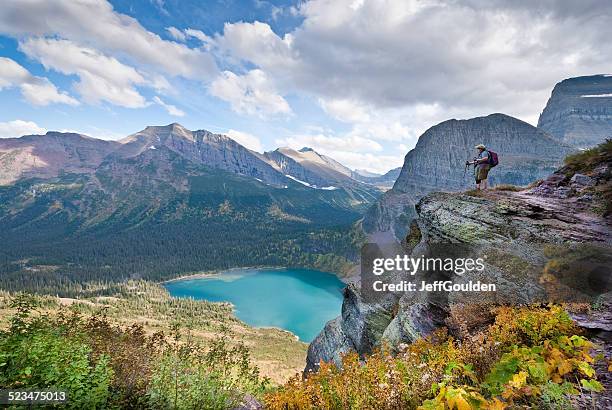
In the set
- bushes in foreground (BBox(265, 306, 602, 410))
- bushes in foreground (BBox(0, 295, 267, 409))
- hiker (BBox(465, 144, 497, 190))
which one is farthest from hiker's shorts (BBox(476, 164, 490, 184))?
bushes in foreground (BBox(0, 295, 267, 409))

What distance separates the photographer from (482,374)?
758 centimetres

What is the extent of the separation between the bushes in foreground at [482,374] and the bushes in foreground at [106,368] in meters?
2.82

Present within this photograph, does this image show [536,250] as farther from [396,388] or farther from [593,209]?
[396,388]

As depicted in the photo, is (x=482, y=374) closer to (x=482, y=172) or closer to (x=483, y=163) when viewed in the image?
(x=483, y=163)

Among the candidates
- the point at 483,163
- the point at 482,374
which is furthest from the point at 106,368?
the point at 483,163

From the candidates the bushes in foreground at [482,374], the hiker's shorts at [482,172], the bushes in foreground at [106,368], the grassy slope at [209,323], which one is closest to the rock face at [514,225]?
the hiker's shorts at [482,172]

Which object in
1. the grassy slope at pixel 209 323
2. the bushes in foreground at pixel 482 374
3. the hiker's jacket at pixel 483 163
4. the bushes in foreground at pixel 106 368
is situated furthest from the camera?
the grassy slope at pixel 209 323

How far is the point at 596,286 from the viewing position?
1190cm

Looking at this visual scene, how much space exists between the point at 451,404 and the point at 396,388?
3.48m

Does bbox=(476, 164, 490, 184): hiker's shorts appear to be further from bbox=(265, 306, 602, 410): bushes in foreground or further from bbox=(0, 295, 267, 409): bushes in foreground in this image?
bbox=(0, 295, 267, 409): bushes in foreground

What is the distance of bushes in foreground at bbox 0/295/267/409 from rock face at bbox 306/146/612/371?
1088 cm

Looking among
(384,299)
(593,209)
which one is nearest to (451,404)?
(593,209)

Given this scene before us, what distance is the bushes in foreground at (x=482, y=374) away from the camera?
5.47 meters

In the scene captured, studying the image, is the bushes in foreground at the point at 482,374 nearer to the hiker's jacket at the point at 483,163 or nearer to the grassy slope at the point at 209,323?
the hiker's jacket at the point at 483,163
